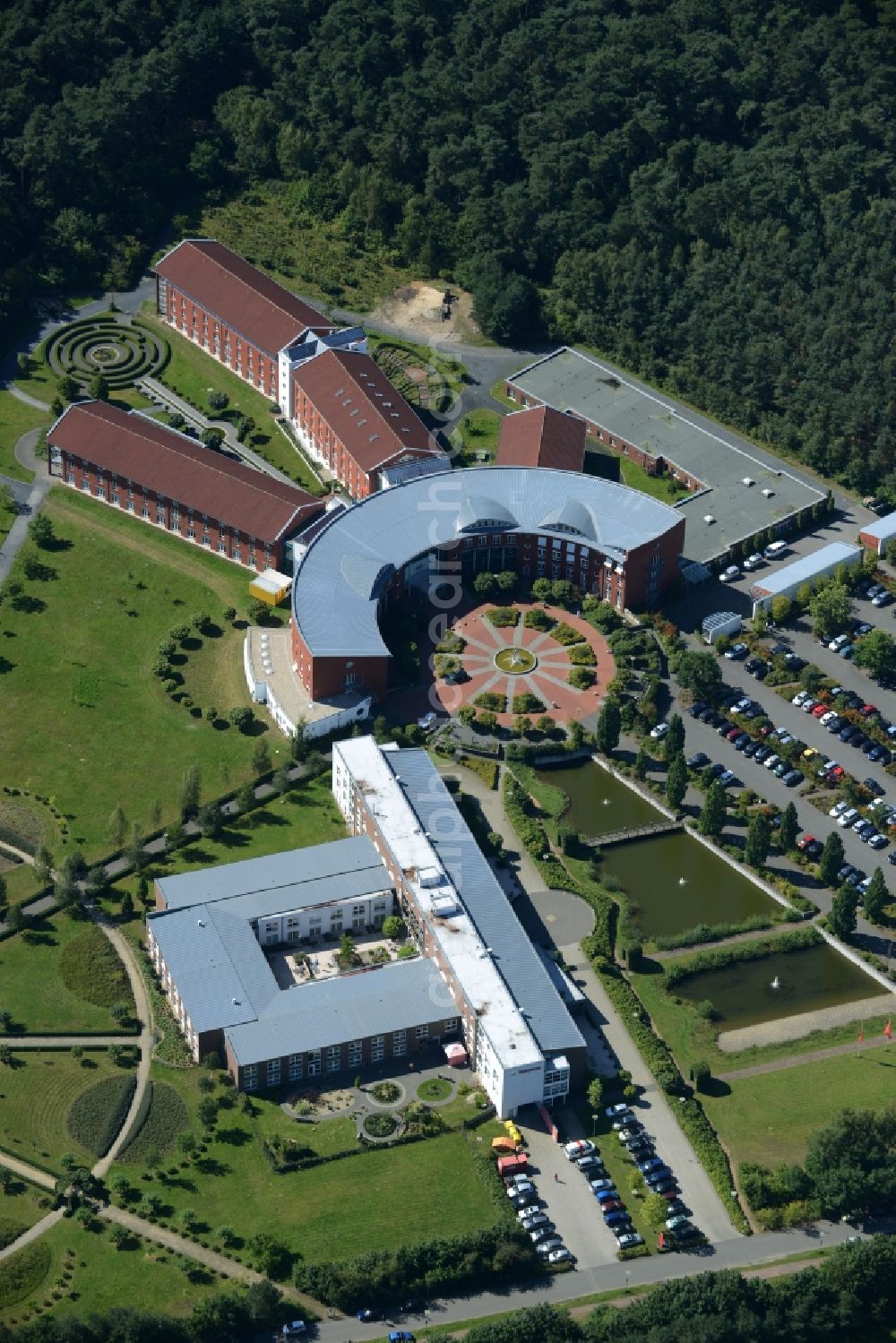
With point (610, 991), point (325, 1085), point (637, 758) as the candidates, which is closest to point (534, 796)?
point (637, 758)

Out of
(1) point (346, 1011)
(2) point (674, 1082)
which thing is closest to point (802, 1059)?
(2) point (674, 1082)

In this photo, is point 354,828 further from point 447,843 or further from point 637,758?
point 637,758

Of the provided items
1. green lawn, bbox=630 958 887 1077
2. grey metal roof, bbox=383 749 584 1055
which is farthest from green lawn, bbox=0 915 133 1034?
green lawn, bbox=630 958 887 1077

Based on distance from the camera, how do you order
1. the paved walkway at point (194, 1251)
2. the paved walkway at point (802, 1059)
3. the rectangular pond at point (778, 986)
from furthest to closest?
the rectangular pond at point (778, 986) → the paved walkway at point (802, 1059) → the paved walkway at point (194, 1251)

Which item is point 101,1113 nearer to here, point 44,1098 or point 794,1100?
point 44,1098

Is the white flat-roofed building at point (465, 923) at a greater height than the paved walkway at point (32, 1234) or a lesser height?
greater

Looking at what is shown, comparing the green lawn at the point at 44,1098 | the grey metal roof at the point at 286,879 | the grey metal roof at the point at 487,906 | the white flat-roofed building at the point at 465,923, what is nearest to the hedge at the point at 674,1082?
the white flat-roofed building at the point at 465,923

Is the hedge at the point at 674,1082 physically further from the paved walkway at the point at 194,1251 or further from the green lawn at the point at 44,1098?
the green lawn at the point at 44,1098
